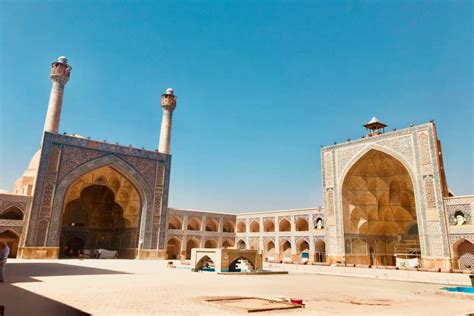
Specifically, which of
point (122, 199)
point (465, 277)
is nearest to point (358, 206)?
point (465, 277)

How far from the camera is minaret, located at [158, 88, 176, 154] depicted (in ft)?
94.2

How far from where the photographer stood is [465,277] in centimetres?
1556

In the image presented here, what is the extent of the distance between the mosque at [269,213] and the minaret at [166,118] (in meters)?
0.09

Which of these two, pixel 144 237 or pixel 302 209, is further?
pixel 302 209

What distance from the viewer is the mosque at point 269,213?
2114cm

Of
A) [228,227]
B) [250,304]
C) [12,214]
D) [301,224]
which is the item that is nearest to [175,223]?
[228,227]

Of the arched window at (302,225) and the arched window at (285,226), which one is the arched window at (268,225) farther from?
the arched window at (302,225)

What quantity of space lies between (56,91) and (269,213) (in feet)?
66.7

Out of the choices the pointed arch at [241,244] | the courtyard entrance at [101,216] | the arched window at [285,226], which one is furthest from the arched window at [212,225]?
the courtyard entrance at [101,216]

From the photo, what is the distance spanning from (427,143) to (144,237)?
19630 millimetres

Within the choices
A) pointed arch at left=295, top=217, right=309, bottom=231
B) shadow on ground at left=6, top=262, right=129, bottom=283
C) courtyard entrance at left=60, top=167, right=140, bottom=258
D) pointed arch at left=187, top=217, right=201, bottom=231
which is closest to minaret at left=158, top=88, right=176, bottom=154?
courtyard entrance at left=60, top=167, right=140, bottom=258

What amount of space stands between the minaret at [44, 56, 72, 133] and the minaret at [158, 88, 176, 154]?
24.1 feet

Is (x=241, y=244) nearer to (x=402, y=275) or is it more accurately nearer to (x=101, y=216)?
(x=101, y=216)

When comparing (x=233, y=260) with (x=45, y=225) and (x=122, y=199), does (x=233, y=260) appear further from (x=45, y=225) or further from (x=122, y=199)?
(x=122, y=199)
